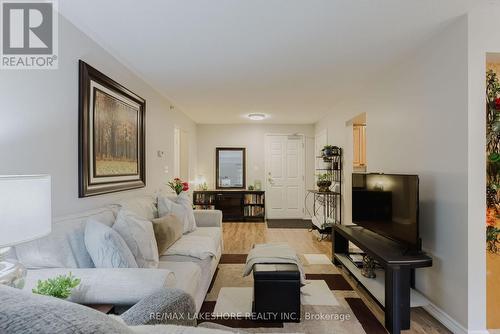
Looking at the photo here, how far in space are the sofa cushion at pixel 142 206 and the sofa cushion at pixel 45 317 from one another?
7.48 ft

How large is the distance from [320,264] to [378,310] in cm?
114

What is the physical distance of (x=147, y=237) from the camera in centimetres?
209

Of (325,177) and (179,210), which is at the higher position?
(325,177)

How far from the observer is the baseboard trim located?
196cm

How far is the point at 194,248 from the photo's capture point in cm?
258

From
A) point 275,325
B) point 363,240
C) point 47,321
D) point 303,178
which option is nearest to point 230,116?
point 303,178

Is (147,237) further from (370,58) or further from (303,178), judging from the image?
(303,178)

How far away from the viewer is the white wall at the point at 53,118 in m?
1.63

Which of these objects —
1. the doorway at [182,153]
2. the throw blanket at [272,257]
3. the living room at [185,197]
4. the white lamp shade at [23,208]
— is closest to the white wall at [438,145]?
the living room at [185,197]

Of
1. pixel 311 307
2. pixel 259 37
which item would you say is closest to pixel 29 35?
pixel 259 37

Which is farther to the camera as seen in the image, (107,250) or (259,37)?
(259,37)

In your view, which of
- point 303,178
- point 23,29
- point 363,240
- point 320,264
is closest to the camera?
point 23,29

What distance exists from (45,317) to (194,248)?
2.22 m

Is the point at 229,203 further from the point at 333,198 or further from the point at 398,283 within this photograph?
the point at 398,283
